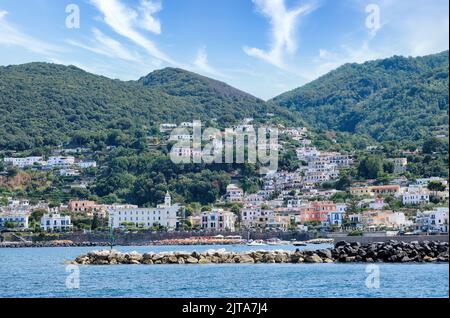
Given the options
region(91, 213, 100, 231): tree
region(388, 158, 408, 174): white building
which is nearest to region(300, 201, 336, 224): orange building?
region(388, 158, 408, 174): white building

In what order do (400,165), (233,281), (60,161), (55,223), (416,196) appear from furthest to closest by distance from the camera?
1. (60,161)
2. (400,165)
3. (55,223)
4. (416,196)
5. (233,281)

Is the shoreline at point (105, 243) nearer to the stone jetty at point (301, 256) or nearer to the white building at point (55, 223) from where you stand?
the white building at point (55, 223)

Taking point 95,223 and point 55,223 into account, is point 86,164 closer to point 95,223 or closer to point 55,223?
point 55,223

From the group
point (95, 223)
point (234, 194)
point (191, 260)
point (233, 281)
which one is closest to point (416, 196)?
point (234, 194)

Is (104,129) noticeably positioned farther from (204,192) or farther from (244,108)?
(204,192)

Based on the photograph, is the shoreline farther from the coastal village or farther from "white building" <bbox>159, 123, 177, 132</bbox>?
"white building" <bbox>159, 123, 177, 132</bbox>

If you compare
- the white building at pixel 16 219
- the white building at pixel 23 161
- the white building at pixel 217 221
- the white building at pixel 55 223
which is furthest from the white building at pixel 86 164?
the white building at pixel 217 221

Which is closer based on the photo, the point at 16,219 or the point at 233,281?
the point at 233,281
